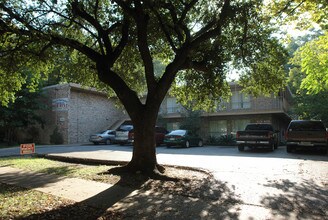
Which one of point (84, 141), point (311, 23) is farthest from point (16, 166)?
Answer: point (84, 141)

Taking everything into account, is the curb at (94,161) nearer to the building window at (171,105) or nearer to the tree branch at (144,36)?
the tree branch at (144,36)

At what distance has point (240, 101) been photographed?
28.9 m

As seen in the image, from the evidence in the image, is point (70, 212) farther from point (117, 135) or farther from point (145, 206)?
point (117, 135)

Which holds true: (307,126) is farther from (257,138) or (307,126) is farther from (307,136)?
(257,138)

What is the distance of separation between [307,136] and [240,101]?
39.3ft

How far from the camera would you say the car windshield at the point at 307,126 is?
1777 cm

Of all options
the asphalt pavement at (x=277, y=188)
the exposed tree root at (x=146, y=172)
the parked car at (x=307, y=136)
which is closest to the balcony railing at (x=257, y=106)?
the parked car at (x=307, y=136)

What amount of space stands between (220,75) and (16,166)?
9.36m

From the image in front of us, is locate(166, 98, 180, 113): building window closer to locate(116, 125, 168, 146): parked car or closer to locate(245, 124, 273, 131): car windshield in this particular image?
locate(116, 125, 168, 146): parked car

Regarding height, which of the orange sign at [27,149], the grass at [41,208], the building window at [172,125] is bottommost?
the grass at [41,208]

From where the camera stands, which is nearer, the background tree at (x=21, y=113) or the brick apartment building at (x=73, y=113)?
the background tree at (x=21, y=113)

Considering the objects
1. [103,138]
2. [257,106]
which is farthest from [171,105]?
[257,106]

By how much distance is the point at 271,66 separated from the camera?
13117mm

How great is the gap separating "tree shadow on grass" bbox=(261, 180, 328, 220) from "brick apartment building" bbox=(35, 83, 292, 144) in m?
19.0
